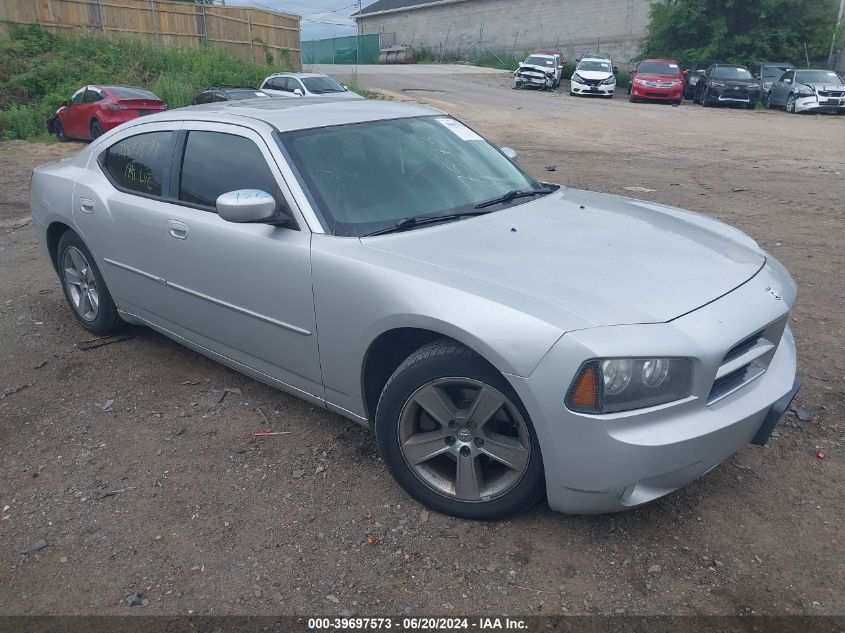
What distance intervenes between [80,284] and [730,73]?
25.4m

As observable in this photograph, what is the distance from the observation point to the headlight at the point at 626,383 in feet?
8.09

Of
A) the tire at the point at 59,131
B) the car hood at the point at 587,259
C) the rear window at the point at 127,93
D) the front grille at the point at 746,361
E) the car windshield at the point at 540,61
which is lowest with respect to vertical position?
the tire at the point at 59,131

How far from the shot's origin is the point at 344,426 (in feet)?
12.4

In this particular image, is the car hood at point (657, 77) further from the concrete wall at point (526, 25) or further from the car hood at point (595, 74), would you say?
the concrete wall at point (526, 25)

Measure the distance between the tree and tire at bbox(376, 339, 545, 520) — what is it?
32.7 metres

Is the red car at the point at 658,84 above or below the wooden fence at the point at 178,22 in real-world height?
below

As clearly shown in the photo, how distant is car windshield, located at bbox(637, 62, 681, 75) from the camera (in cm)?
2617

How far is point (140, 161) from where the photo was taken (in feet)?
14.2

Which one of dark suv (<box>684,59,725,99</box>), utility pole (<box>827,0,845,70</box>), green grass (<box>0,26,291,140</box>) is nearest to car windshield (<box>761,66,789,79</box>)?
dark suv (<box>684,59,725,99</box>)

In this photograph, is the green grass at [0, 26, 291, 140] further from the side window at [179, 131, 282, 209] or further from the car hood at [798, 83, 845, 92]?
the car hood at [798, 83, 845, 92]

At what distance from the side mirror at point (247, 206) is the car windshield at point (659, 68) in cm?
2588

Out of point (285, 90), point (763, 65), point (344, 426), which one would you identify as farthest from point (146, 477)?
point (763, 65)

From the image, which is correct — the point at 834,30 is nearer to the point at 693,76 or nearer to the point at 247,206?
the point at 693,76

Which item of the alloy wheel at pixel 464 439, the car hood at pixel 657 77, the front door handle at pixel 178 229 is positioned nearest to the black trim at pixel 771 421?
the alloy wheel at pixel 464 439
